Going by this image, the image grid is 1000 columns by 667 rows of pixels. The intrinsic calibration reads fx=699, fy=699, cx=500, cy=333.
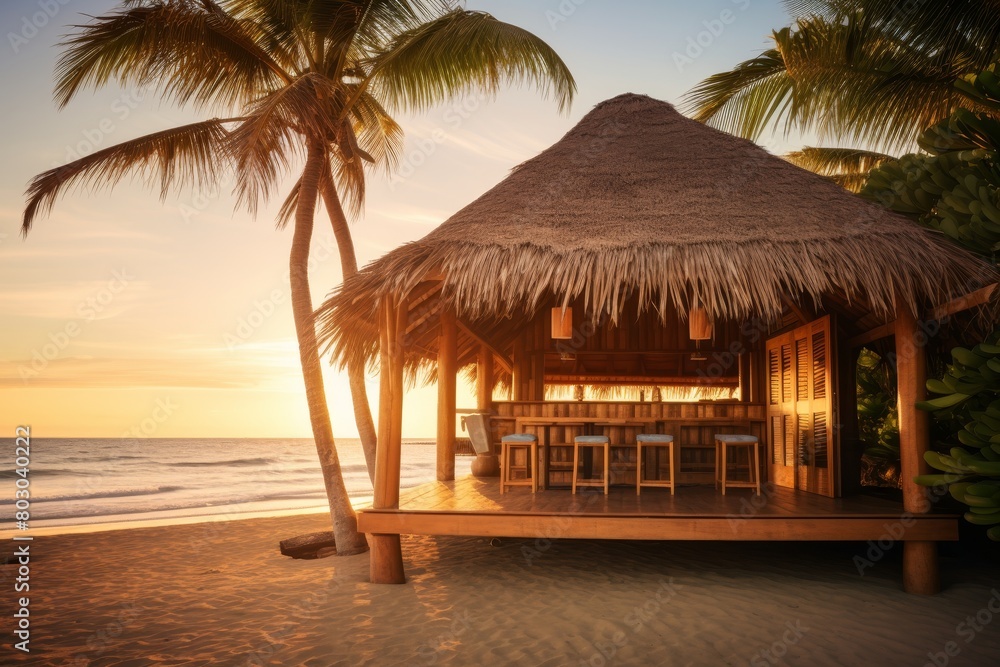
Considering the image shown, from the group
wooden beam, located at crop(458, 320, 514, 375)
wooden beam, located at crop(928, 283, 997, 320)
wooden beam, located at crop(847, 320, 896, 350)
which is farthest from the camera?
wooden beam, located at crop(458, 320, 514, 375)

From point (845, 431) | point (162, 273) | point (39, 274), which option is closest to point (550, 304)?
point (845, 431)

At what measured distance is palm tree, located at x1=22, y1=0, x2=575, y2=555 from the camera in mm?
7195

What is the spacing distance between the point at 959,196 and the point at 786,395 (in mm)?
2730

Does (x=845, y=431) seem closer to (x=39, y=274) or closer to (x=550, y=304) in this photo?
(x=550, y=304)

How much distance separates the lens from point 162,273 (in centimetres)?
1452

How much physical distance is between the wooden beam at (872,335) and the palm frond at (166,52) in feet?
22.7

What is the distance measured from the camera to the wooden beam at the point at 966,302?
4.67 meters

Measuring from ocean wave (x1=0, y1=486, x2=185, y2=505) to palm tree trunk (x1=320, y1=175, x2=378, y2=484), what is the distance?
1208 centimetres

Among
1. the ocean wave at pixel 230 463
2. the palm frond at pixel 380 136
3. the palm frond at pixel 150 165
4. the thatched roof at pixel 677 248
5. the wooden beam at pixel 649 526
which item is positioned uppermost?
the palm frond at pixel 380 136

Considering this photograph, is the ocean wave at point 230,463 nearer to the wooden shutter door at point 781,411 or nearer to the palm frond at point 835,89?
the palm frond at point 835,89

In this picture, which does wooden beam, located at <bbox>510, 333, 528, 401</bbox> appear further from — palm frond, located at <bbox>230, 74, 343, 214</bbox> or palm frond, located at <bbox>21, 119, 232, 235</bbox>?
palm frond, located at <bbox>21, 119, 232, 235</bbox>

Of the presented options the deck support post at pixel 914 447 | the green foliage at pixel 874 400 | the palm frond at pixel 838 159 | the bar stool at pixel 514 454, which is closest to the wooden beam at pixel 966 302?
the deck support post at pixel 914 447

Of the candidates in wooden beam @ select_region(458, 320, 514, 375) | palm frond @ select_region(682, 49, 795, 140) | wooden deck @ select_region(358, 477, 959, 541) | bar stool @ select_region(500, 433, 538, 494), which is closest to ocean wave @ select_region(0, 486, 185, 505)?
wooden beam @ select_region(458, 320, 514, 375)

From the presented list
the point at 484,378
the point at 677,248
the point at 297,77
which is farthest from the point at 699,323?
the point at 297,77
